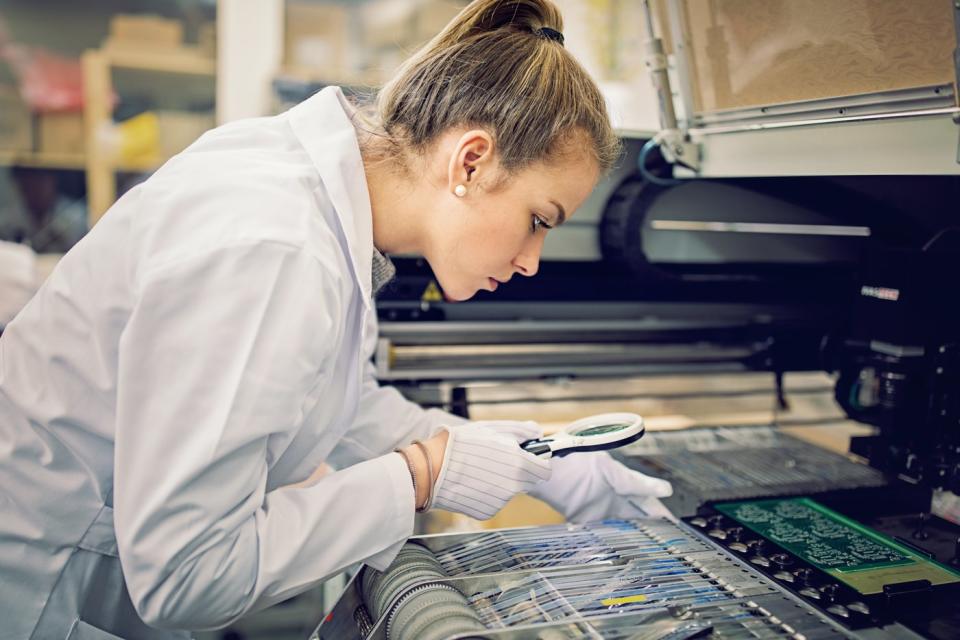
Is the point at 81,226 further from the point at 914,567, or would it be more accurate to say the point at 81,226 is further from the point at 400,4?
the point at 914,567

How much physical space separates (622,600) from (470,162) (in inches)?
24.4

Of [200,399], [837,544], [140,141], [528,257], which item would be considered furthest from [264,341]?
[140,141]

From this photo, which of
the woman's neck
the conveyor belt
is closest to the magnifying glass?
the conveyor belt

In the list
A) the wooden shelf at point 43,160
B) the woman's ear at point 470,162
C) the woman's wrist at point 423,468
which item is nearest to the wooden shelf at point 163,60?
the wooden shelf at point 43,160

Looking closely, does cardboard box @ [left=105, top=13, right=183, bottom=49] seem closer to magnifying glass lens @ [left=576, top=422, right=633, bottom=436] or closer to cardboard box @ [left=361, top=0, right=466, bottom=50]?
cardboard box @ [left=361, top=0, right=466, bottom=50]

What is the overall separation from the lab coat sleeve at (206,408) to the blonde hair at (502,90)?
0.33 meters

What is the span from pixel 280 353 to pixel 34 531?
0.48 meters

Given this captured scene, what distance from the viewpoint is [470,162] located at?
3.44ft

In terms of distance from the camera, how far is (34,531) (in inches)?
39.5

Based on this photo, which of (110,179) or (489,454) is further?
(110,179)

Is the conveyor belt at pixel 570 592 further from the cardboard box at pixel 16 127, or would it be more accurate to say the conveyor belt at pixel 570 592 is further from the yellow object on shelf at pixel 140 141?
the cardboard box at pixel 16 127

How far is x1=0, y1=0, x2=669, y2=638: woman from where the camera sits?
2.71ft

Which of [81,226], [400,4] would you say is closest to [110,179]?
[81,226]

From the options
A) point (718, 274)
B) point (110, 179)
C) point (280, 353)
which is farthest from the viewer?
point (110, 179)
